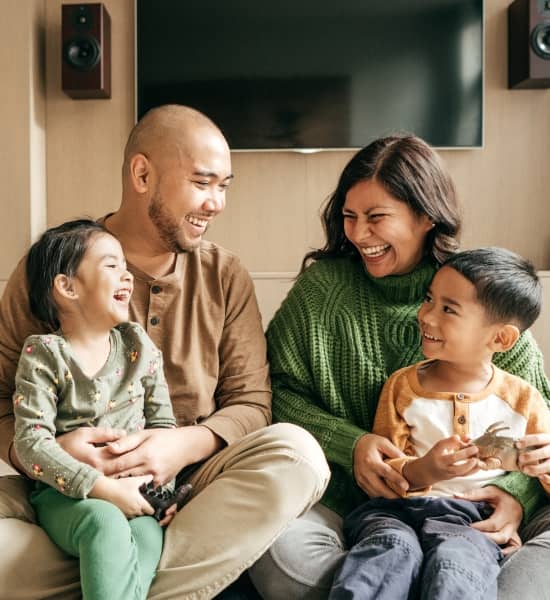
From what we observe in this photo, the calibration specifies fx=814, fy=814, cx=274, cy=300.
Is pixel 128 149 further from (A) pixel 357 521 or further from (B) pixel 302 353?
(A) pixel 357 521

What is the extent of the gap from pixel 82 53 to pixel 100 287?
2.26 metres

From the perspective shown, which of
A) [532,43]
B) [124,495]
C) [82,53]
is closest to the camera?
[124,495]

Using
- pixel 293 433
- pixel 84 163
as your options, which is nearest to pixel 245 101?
pixel 84 163

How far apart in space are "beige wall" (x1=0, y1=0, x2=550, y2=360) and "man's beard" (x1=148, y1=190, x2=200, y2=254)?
195 centimetres

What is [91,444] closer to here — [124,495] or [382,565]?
[124,495]

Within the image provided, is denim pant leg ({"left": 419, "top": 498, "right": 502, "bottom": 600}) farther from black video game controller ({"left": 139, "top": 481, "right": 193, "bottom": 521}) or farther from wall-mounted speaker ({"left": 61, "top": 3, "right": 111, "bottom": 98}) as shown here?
wall-mounted speaker ({"left": 61, "top": 3, "right": 111, "bottom": 98})

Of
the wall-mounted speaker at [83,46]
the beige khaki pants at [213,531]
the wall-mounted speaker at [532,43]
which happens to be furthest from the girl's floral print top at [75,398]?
the wall-mounted speaker at [532,43]

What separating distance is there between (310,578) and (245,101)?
8.59 feet

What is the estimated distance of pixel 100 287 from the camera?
158 centimetres

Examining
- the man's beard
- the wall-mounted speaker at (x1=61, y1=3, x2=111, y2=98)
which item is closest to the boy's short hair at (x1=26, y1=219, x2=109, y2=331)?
the man's beard

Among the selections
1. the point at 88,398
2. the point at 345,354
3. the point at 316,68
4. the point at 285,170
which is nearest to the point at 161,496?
the point at 88,398

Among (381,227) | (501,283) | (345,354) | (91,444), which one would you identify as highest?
(381,227)

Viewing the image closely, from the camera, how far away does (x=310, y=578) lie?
1493mm

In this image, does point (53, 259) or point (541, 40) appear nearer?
point (53, 259)
